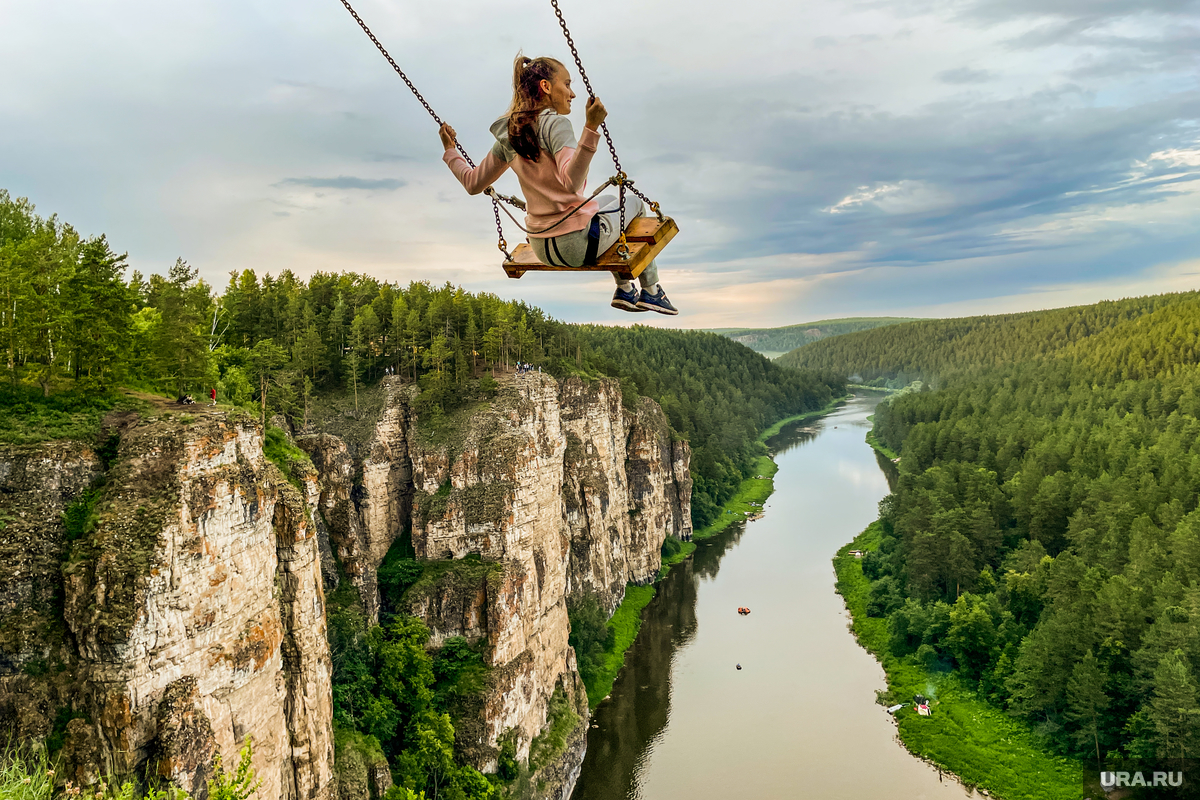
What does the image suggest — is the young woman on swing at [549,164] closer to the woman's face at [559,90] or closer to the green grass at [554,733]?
the woman's face at [559,90]

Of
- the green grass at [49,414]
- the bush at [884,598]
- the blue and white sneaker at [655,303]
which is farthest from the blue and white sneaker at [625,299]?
the bush at [884,598]

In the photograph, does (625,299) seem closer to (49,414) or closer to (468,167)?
(468,167)

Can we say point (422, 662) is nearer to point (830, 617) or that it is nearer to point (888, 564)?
point (830, 617)

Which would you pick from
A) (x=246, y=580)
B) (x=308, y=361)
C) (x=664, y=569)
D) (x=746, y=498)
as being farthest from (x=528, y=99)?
(x=746, y=498)

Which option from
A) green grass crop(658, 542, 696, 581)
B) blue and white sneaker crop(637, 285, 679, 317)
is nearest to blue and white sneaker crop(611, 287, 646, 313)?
blue and white sneaker crop(637, 285, 679, 317)

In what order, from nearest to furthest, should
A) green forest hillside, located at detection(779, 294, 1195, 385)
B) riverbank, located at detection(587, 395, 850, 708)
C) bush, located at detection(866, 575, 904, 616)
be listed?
riverbank, located at detection(587, 395, 850, 708) < bush, located at detection(866, 575, 904, 616) < green forest hillside, located at detection(779, 294, 1195, 385)

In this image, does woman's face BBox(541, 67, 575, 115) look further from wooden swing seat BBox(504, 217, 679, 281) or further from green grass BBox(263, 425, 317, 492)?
green grass BBox(263, 425, 317, 492)
